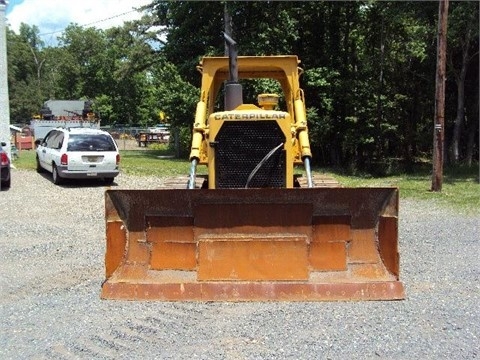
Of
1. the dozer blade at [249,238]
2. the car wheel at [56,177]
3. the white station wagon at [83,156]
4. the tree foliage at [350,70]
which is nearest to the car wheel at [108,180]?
the white station wagon at [83,156]

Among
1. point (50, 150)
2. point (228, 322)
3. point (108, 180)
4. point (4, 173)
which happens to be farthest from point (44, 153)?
point (228, 322)

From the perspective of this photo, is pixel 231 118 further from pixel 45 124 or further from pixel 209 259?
pixel 45 124

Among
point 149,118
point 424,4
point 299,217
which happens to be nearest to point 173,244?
A: point 299,217

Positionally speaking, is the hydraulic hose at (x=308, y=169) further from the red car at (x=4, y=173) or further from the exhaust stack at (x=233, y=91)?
the red car at (x=4, y=173)

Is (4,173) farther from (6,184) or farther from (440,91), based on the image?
(440,91)

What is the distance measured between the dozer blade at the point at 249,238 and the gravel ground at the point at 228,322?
30cm

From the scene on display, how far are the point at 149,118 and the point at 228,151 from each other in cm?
5848

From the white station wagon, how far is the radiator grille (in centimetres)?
1102

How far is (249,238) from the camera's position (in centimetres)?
563

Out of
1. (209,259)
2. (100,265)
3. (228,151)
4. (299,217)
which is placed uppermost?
(228,151)

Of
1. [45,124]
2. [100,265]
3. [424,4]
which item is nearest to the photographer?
[100,265]

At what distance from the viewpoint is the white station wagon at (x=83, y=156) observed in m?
16.8

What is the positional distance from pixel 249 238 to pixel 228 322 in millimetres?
863

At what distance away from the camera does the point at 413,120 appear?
87.3ft
